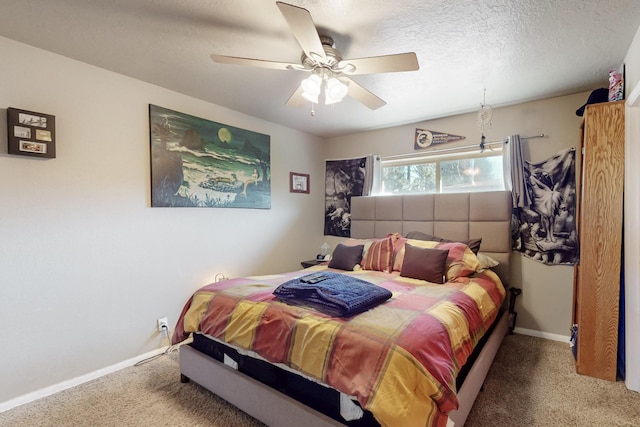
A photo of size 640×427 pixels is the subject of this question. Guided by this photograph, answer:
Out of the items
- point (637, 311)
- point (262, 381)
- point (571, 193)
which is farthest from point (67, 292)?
Result: point (571, 193)

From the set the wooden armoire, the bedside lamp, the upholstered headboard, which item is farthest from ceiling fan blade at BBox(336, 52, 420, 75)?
the bedside lamp

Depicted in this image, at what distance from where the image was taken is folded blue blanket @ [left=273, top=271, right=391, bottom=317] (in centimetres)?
168

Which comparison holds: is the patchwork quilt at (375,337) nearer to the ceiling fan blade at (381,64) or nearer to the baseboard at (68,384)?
the baseboard at (68,384)

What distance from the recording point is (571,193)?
2.86 metres

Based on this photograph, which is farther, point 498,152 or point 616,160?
point 498,152

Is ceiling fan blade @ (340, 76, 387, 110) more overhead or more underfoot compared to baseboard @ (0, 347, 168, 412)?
more overhead

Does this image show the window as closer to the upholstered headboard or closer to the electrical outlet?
the upholstered headboard

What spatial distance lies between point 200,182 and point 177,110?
720 mm

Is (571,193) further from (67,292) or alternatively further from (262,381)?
(67,292)

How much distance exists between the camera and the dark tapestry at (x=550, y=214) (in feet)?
9.43

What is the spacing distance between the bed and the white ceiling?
156cm

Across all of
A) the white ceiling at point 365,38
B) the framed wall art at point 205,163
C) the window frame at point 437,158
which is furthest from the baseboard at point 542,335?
the framed wall art at point 205,163

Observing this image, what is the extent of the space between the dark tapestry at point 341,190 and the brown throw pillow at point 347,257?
1.13 m

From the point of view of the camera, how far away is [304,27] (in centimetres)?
146
